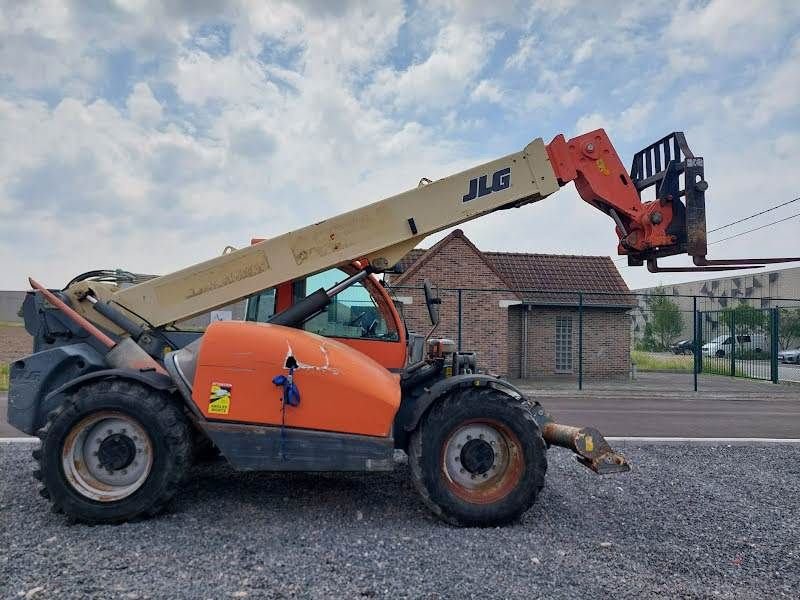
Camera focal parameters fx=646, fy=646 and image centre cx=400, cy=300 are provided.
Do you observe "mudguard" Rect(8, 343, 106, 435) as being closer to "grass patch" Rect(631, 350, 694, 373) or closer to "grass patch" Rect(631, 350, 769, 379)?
"grass patch" Rect(631, 350, 769, 379)

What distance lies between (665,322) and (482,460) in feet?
131

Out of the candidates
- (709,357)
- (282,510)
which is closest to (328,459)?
(282,510)

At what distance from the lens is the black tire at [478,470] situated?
5.00 metres

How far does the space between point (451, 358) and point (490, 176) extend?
1.67 meters

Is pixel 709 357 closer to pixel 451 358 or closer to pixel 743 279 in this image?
pixel 451 358

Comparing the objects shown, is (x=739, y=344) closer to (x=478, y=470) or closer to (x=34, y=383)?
(x=478, y=470)

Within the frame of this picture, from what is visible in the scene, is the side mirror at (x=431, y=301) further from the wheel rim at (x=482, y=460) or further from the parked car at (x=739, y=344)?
the parked car at (x=739, y=344)

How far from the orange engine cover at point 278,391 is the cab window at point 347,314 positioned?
86 cm

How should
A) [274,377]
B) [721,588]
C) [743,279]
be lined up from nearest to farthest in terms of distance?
1. [721,588]
2. [274,377]
3. [743,279]

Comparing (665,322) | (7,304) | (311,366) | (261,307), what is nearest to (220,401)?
(311,366)

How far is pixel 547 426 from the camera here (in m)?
5.77

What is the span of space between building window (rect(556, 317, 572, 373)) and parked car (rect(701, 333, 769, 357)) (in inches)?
214

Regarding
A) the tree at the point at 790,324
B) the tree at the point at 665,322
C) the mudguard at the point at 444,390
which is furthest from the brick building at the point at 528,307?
the tree at the point at 790,324

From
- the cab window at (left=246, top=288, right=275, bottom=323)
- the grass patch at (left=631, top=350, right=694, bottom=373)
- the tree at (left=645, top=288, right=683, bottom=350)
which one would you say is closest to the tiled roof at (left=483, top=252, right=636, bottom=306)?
the grass patch at (left=631, top=350, right=694, bottom=373)
